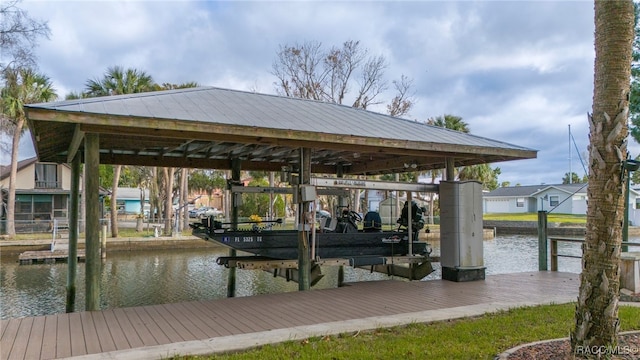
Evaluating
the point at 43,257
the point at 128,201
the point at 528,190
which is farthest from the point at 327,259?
the point at 528,190

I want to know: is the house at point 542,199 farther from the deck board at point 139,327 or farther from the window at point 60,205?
the deck board at point 139,327

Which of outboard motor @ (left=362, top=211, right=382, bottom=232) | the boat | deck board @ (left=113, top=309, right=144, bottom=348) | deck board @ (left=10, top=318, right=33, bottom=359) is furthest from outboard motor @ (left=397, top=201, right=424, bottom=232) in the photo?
deck board @ (left=10, top=318, right=33, bottom=359)

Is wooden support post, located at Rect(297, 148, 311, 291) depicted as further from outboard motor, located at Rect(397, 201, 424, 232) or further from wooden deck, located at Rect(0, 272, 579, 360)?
outboard motor, located at Rect(397, 201, 424, 232)

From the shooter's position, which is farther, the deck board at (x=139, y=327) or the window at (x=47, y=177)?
the window at (x=47, y=177)

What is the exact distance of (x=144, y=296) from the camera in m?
11.1

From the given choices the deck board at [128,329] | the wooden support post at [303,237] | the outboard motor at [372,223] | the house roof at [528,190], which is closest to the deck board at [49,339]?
the deck board at [128,329]

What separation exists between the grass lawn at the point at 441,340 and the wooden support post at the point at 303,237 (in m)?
2.84

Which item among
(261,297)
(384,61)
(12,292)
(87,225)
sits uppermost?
(384,61)

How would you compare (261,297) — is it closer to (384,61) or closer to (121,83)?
(121,83)

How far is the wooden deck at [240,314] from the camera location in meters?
4.71

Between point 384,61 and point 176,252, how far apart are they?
15569mm

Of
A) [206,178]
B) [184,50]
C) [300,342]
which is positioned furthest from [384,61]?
[206,178]

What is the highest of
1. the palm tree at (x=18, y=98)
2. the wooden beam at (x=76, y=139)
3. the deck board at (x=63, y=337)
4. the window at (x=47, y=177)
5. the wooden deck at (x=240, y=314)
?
the palm tree at (x=18, y=98)

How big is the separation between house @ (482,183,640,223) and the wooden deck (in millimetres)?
35915
